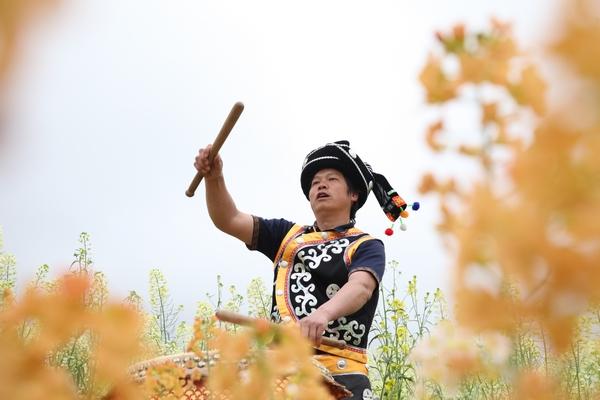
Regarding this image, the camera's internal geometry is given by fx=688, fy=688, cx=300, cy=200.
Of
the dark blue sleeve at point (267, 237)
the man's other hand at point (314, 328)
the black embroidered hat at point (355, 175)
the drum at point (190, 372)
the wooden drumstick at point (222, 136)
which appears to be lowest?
the drum at point (190, 372)

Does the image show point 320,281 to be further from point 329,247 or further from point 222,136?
point 222,136

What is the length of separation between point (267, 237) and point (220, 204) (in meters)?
0.19

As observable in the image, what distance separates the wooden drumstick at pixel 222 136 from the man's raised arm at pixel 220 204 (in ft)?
0.09

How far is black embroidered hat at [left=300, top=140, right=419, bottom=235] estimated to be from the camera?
7.44 ft

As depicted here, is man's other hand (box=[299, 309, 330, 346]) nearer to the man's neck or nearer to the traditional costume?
the traditional costume

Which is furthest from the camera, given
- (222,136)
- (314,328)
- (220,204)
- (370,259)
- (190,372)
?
(220,204)

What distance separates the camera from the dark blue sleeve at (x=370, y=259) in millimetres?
1942

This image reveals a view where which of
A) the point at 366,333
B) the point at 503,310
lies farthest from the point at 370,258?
the point at 503,310

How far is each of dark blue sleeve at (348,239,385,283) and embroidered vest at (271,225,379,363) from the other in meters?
0.02

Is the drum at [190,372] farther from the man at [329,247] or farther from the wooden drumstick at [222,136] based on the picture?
the wooden drumstick at [222,136]

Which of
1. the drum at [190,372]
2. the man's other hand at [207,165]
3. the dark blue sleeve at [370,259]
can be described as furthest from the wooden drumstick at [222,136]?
the drum at [190,372]

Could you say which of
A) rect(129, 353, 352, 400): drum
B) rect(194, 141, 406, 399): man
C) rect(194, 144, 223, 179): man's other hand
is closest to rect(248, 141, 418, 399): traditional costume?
rect(194, 141, 406, 399): man

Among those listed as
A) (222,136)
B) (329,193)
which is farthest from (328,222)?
(222,136)

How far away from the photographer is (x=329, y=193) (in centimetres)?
219
